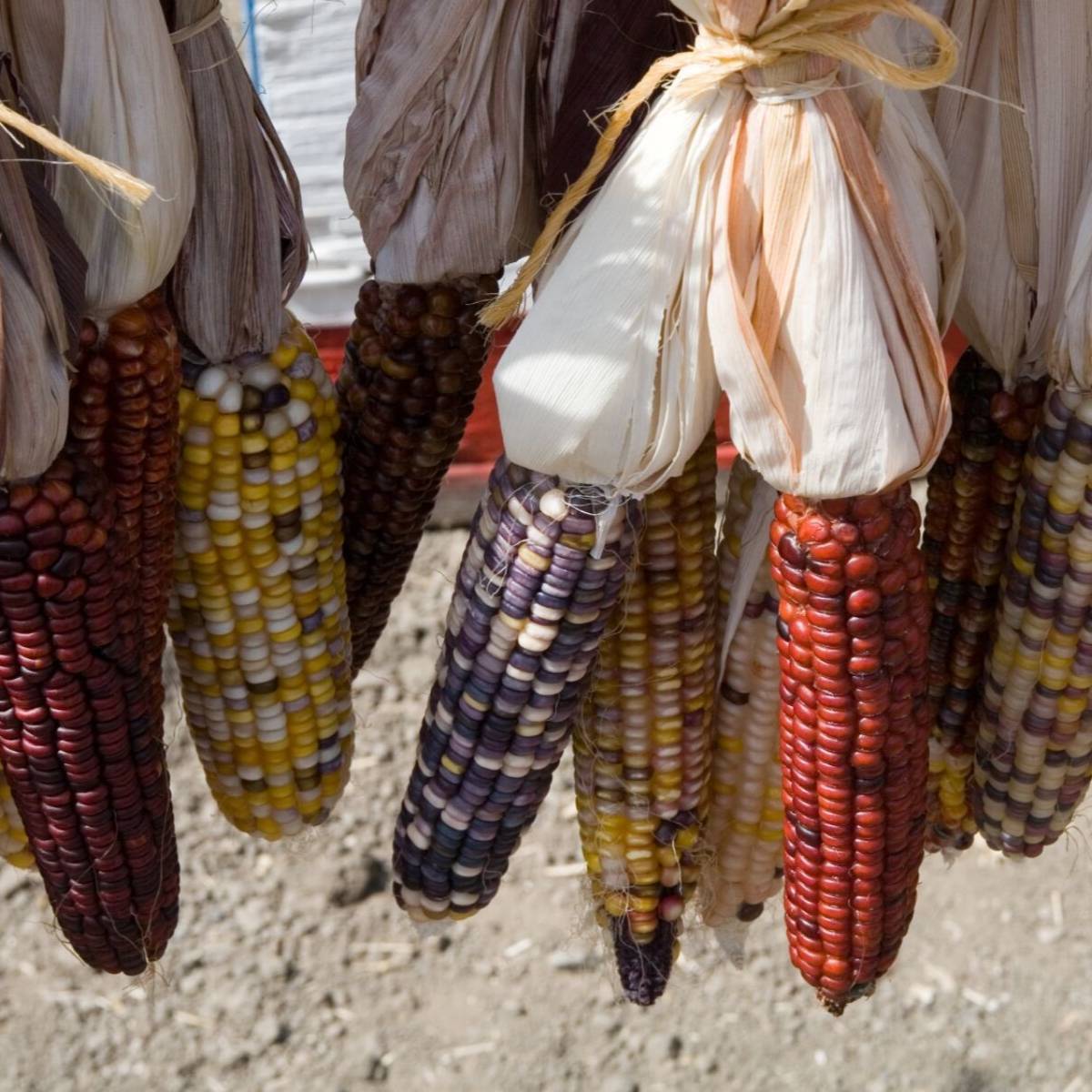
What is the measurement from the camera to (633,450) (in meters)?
0.94

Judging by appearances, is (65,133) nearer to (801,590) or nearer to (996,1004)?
(801,590)

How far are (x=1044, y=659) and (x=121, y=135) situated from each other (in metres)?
0.76

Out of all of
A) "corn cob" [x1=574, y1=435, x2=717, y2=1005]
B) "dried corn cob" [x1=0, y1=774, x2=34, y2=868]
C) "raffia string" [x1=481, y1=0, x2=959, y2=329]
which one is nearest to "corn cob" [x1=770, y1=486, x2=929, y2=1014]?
"corn cob" [x1=574, y1=435, x2=717, y2=1005]

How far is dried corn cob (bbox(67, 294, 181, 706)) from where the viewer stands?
932mm

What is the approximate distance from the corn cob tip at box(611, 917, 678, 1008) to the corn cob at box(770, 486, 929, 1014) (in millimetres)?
159

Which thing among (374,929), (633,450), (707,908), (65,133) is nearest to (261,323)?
(65,133)

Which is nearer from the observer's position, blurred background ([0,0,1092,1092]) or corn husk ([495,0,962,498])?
corn husk ([495,0,962,498])

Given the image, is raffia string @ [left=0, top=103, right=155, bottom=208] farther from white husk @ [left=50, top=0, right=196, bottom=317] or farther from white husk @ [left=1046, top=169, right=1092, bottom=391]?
white husk @ [left=1046, top=169, right=1092, bottom=391]

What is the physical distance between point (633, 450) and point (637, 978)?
599mm

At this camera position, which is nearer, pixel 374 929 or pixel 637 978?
pixel 637 978

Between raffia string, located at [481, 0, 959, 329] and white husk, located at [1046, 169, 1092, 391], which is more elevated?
raffia string, located at [481, 0, 959, 329]

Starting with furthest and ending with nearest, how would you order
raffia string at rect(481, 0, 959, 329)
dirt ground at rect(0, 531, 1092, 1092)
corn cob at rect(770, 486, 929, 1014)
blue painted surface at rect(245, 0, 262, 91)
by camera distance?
blue painted surface at rect(245, 0, 262, 91), dirt ground at rect(0, 531, 1092, 1092), corn cob at rect(770, 486, 929, 1014), raffia string at rect(481, 0, 959, 329)

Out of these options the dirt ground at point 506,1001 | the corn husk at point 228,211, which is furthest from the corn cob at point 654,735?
the dirt ground at point 506,1001

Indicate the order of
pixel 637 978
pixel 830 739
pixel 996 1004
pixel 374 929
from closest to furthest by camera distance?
pixel 830 739, pixel 637 978, pixel 996 1004, pixel 374 929
